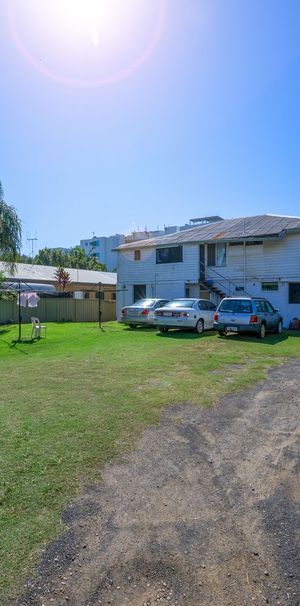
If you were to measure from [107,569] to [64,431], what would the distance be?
93.7 inches

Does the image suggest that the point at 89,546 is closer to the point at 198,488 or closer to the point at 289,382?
the point at 198,488

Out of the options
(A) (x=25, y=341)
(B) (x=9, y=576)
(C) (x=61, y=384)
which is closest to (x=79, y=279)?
(A) (x=25, y=341)

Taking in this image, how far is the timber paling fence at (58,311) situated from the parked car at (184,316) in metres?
11.1

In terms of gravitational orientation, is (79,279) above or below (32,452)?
above

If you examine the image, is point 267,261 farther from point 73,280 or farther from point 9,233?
point 73,280

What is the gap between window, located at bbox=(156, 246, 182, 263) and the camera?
25.6m

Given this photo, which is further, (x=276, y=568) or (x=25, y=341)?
(x=25, y=341)

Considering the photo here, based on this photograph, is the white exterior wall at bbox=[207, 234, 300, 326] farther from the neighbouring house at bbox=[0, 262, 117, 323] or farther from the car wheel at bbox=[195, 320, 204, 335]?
the neighbouring house at bbox=[0, 262, 117, 323]

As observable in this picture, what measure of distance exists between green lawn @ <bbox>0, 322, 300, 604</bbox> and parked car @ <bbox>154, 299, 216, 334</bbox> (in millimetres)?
3289

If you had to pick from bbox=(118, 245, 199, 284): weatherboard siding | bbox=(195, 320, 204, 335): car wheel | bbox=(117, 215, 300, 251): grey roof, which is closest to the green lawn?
bbox=(195, 320, 204, 335): car wheel

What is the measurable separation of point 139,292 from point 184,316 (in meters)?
11.0

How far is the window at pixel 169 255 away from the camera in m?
25.6

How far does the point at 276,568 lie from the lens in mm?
2559

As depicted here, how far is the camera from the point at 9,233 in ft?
77.2
